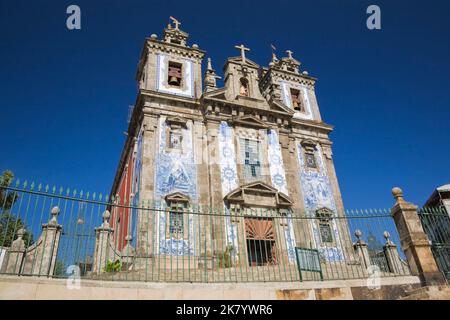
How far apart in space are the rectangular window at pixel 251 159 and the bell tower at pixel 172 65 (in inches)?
165

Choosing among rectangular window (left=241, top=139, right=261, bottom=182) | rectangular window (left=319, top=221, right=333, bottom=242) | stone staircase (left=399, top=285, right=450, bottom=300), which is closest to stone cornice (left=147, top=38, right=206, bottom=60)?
rectangular window (left=241, top=139, right=261, bottom=182)

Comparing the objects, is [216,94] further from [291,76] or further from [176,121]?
[291,76]

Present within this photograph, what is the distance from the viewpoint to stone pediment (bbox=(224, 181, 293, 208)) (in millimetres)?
16469

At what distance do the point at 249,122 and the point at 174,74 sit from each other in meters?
5.57

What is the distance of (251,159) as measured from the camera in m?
18.2

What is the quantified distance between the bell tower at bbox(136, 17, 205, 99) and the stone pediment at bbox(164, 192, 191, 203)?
6.35 m

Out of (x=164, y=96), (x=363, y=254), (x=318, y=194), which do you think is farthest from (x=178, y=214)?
(x=318, y=194)

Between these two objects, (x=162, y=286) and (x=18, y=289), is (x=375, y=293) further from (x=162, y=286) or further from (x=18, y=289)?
(x=18, y=289)

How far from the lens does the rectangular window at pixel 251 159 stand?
58.1ft

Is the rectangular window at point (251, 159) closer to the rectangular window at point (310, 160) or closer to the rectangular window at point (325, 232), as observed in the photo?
the rectangular window at point (310, 160)

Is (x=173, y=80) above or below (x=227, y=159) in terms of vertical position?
above

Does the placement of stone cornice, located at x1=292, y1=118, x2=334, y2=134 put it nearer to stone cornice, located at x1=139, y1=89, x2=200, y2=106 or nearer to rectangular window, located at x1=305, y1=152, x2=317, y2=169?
rectangular window, located at x1=305, y1=152, x2=317, y2=169

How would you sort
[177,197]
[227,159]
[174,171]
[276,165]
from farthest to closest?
[276,165] < [227,159] < [174,171] < [177,197]
